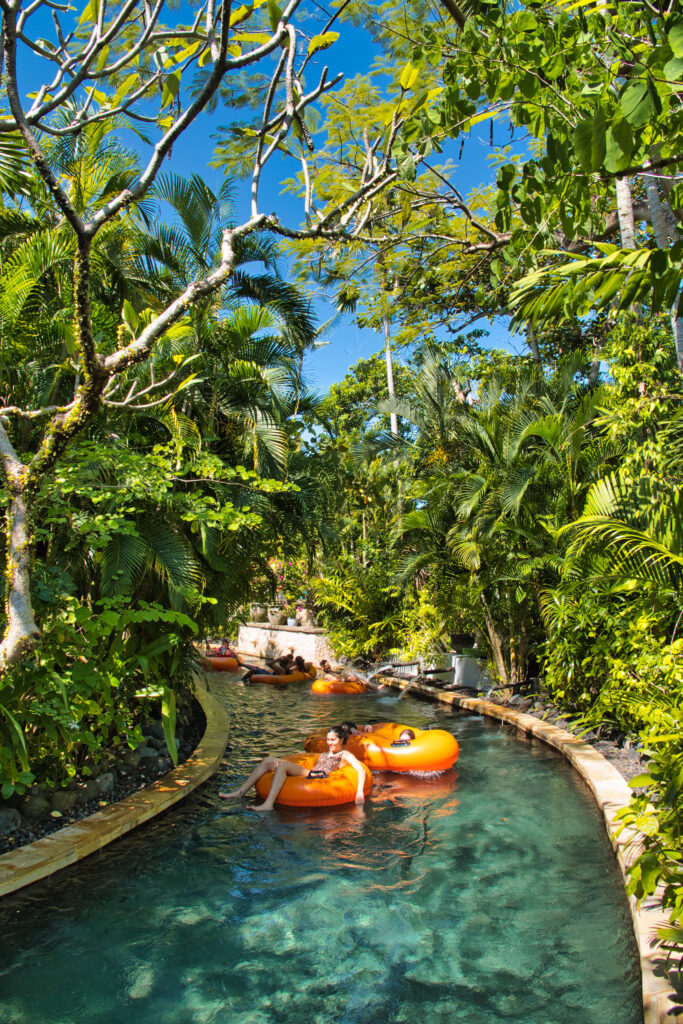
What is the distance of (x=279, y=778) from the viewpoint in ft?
22.6

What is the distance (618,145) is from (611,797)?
213 inches

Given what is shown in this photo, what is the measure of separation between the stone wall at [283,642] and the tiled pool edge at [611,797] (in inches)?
180

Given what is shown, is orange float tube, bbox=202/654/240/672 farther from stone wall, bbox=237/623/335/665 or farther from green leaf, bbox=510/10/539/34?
green leaf, bbox=510/10/539/34

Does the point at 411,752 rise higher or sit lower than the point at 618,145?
lower

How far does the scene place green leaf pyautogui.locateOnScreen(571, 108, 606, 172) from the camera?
2061 mm

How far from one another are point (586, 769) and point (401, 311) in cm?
555

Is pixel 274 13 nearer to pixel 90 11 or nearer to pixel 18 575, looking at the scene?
pixel 90 11

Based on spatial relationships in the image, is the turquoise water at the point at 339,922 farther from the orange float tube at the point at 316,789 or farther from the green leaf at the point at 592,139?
the green leaf at the point at 592,139

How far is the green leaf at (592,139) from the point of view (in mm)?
2061

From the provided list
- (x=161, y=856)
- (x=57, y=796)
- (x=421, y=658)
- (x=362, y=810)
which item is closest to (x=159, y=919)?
(x=161, y=856)

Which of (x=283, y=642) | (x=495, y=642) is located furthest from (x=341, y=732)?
(x=283, y=642)

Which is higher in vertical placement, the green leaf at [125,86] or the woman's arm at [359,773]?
the green leaf at [125,86]

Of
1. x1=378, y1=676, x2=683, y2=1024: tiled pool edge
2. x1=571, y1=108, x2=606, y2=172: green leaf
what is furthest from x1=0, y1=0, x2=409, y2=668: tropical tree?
x1=378, y1=676, x2=683, y2=1024: tiled pool edge

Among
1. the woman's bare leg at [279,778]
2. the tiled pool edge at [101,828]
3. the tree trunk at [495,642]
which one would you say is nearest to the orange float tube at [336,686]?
the tree trunk at [495,642]
